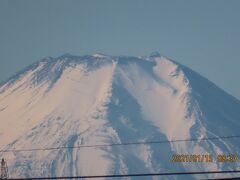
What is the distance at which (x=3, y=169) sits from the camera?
44469 mm
